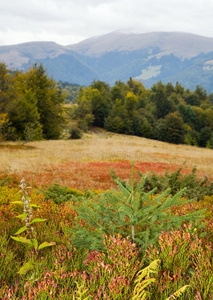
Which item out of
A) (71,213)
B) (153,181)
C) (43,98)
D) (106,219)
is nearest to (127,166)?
(153,181)

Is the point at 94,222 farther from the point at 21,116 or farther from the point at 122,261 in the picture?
the point at 21,116

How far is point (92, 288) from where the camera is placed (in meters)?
1.80

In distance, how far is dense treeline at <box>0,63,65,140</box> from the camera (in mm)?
27109

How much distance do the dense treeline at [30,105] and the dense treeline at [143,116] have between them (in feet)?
47.8

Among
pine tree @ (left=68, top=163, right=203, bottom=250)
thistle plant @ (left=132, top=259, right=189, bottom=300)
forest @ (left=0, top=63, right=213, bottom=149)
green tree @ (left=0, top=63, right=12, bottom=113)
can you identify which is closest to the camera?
thistle plant @ (left=132, top=259, right=189, bottom=300)

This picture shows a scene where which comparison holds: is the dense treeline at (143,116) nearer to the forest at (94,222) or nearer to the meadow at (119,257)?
the forest at (94,222)

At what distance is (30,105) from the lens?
30.2 meters

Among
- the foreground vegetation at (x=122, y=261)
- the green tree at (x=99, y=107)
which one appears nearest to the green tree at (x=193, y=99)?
the green tree at (x=99, y=107)

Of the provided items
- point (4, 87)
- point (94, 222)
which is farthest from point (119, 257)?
point (4, 87)

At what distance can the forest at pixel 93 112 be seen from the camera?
28469mm

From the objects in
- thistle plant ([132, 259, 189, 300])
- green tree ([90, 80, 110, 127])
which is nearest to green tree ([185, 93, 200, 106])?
green tree ([90, 80, 110, 127])

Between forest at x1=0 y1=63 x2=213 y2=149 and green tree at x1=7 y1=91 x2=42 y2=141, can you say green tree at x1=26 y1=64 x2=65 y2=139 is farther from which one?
green tree at x1=7 y1=91 x2=42 y2=141

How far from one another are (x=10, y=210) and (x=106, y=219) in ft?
8.25

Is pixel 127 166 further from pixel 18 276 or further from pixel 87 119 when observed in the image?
pixel 87 119
